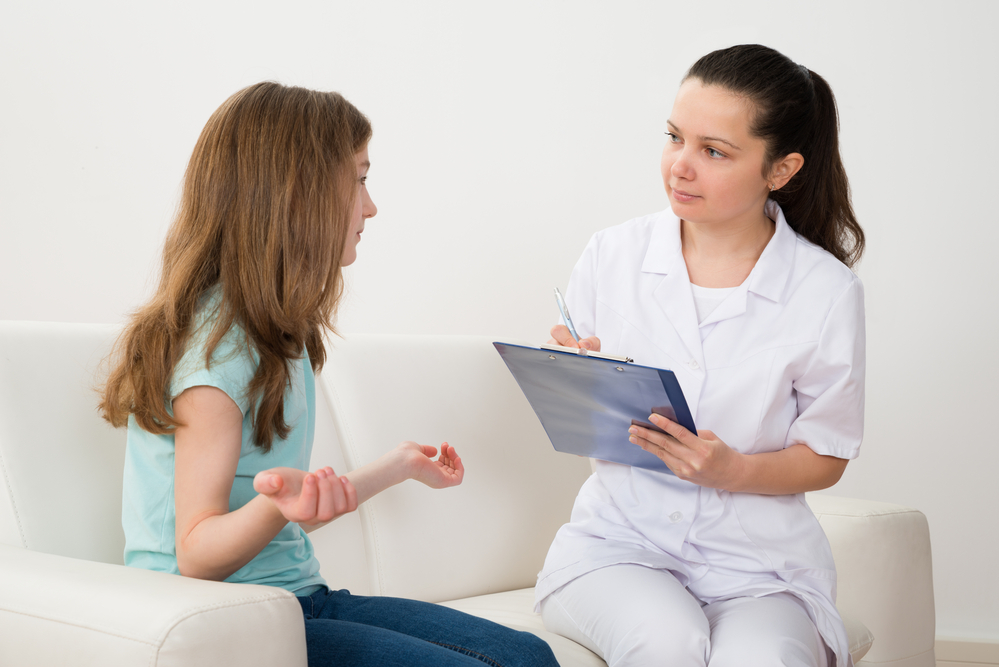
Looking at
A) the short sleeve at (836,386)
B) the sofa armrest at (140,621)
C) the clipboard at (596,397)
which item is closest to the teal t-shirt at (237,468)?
the sofa armrest at (140,621)

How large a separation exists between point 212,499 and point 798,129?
3.34 ft

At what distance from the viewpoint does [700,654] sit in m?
1.04

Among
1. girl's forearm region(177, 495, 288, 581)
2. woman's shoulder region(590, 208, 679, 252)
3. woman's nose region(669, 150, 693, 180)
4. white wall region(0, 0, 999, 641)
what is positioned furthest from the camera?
white wall region(0, 0, 999, 641)

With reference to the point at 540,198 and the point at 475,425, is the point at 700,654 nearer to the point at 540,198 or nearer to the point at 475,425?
the point at 475,425

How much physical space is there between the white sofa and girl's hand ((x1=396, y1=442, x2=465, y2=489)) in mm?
279

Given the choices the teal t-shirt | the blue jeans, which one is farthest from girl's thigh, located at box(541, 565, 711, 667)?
the teal t-shirt

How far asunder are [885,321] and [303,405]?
155cm

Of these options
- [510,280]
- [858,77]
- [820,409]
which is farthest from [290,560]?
[858,77]

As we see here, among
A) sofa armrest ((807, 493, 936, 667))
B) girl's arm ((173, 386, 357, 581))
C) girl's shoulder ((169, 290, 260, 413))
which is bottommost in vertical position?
sofa armrest ((807, 493, 936, 667))

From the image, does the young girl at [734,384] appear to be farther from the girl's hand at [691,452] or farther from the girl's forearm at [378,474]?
the girl's forearm at [378,474]

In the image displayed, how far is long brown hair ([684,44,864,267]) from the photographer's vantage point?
125cm

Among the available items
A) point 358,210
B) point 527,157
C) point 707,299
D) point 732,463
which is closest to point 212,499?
point 358,210

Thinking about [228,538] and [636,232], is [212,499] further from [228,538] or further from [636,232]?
[636,232]

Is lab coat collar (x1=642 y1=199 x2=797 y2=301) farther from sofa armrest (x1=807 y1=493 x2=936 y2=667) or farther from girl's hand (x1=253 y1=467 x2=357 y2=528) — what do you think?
girl's hand (x1=253 y1=467 x2=357 y2=528)
